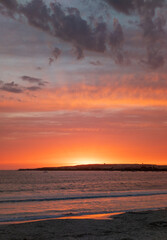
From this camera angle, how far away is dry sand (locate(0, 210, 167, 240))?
1594cm

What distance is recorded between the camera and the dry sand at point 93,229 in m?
15.9

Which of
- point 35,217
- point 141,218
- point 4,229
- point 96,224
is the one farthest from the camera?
point 35,217

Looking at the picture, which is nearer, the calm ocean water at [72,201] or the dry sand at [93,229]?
the dry sand at [93,229]

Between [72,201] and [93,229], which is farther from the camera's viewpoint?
[72,201]

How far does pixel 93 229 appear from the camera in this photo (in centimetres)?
1825

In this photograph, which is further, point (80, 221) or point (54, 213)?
point (54, 213)

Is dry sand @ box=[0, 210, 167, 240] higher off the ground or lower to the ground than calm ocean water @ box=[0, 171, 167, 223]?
higher

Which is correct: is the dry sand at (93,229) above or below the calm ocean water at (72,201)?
above

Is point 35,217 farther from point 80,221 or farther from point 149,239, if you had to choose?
point 149,239

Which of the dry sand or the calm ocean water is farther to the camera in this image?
the calm ocean water

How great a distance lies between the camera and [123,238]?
1531 cm

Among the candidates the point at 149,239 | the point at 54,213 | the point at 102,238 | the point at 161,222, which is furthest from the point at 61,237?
the point at 54,213

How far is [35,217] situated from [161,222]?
424 inches

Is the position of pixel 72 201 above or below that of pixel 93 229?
below
